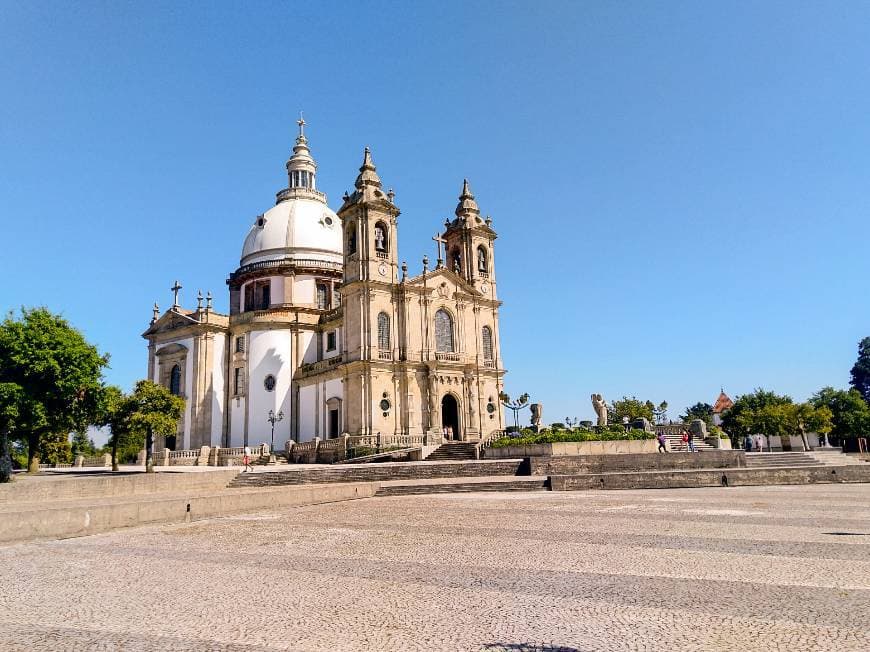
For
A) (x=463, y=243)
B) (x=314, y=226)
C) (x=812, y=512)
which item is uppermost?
(x=314, y=226)

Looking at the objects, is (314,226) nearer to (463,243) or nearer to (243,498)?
(463,243)

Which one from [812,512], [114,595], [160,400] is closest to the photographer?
[114,595]

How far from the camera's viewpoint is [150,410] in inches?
1454

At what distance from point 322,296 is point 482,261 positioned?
1387 cm

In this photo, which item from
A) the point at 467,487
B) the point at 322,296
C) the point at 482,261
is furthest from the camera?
the point at 322,296

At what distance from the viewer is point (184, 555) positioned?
9.02 metres

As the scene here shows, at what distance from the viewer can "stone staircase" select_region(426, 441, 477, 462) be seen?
33.7 meters

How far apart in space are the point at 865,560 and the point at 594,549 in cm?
326

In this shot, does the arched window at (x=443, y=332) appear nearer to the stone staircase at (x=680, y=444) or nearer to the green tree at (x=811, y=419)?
the stone staircase at (x=680, y=444)

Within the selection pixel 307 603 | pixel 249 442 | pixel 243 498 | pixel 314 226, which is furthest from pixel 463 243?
pixel 307 603

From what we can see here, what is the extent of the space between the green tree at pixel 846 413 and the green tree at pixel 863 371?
91.5ft

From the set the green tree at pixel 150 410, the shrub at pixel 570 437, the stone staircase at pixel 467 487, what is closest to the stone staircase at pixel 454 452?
the shrub at pixel 570 437

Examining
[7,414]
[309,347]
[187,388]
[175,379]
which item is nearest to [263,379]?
[309,347]

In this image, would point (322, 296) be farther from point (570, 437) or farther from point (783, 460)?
point (783, 460)
